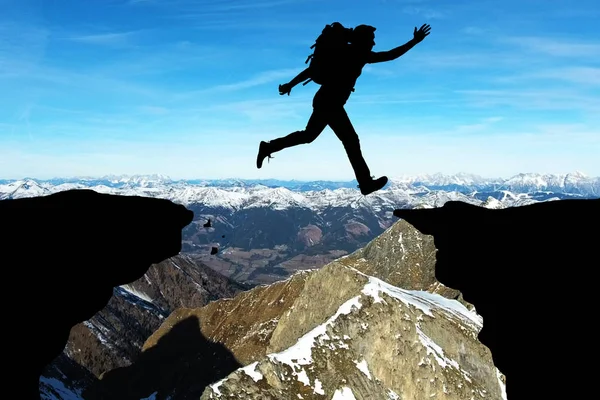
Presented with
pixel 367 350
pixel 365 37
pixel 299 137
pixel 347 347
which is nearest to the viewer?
pixel 365 37

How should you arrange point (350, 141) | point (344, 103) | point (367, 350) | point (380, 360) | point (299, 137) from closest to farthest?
point (344, 103)
point (299, 137)
point (350, 141)
point (380, 360)
point (367, 350)

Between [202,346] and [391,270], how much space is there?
261 ft

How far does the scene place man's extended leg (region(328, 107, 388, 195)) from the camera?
30.8ft

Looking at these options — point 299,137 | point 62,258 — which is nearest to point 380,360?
point 299,137

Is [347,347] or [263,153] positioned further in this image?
[347,347]

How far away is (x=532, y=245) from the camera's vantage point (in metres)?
7.16

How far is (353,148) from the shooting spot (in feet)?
31.9

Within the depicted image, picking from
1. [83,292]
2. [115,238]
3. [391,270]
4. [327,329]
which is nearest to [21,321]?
[83,292]

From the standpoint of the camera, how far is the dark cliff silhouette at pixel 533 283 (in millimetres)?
6426

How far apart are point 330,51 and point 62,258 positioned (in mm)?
6330

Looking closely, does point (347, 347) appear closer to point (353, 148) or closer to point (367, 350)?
point (367, 350)

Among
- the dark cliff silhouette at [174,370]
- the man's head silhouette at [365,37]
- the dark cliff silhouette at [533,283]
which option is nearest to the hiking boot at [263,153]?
the man's head silhouette at [365,37]

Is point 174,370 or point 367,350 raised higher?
point 367,350

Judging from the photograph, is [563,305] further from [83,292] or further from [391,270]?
[391,270]
